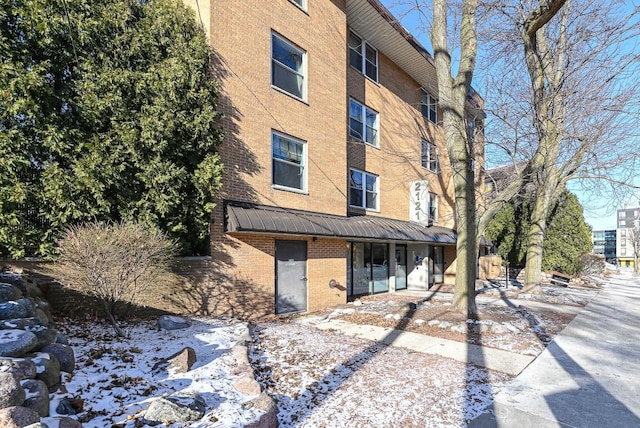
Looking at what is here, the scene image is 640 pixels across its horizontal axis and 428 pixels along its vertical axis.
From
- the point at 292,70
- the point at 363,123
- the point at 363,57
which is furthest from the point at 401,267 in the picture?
the point at 292,70

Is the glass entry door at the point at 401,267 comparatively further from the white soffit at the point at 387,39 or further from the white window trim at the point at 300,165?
the white soffit at the point at 387,39

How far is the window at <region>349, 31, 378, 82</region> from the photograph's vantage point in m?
14.0

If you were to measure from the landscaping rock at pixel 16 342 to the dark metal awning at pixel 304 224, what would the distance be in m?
4.58

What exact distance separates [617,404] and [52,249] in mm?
9061

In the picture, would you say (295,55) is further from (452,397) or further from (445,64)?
(452,397)

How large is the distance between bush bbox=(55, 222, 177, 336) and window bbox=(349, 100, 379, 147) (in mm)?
9720

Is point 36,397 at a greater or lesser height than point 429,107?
lesser

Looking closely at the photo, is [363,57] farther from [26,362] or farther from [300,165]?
[26,362]

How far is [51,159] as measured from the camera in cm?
644

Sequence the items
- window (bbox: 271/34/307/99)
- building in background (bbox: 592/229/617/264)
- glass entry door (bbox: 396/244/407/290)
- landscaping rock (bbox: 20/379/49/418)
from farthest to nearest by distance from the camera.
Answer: building in background (bbox: 592/229/617/264), glass entry door (bbox: 396/244/407/290), window (bbox: 271/34/307/99), landscaping rock (bbox: 20/379/49/418)

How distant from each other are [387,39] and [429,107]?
5.66 m

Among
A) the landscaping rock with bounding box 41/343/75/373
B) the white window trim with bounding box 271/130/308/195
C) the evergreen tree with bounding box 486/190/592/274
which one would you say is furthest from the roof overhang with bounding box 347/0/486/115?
the landscaping rock with bounding box 41/343/75/373

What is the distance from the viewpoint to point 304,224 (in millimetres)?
9477

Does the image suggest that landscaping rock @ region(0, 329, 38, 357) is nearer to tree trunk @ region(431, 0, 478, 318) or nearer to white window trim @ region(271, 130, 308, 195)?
white window trim @ region(271, 130, 308, 195)
